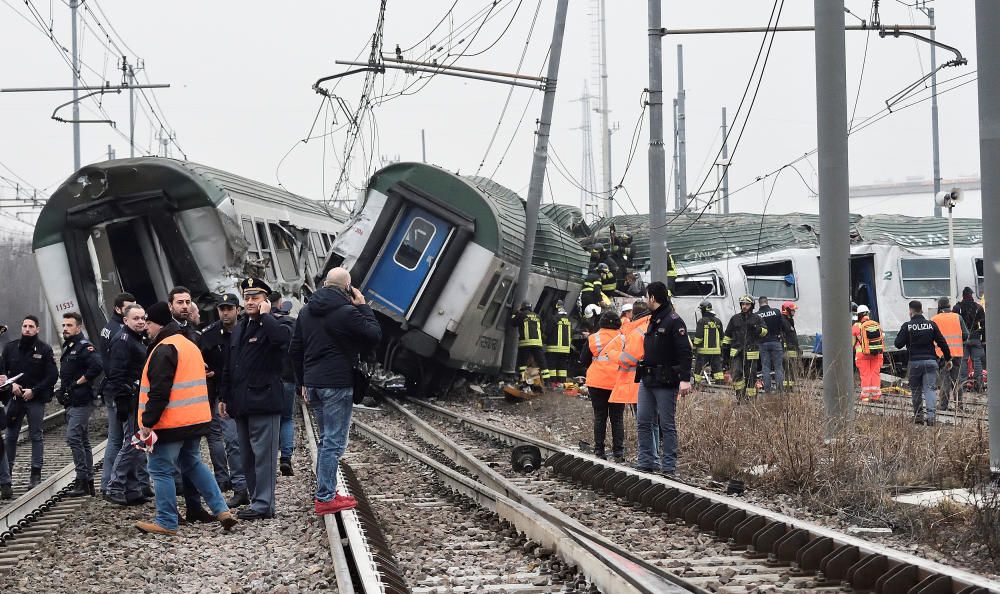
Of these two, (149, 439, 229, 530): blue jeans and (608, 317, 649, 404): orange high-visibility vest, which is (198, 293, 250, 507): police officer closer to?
(149, 439, 229, 530): blue jeans

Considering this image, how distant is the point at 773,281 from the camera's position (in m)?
24.5

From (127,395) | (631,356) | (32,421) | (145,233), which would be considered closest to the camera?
(127,395)

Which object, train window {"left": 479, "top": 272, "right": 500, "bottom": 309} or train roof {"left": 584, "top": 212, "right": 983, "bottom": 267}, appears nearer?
train window {"left": 479, "top": 272, "right": 500, "bottom": 309}

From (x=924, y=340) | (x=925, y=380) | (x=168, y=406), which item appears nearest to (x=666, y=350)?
(x=168, y=406)

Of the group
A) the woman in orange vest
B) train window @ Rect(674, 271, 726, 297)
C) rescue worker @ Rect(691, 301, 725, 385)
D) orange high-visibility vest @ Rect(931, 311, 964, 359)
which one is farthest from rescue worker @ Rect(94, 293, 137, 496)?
train window @ Rect(674, 271, 726, 297)

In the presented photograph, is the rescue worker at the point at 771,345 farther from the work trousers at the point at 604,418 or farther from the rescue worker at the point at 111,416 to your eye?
the rescue worker at the point at 111,416

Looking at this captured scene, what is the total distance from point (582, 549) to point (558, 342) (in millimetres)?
13741

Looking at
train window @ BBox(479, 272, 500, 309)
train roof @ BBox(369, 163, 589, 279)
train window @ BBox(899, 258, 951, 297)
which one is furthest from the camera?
train window @ BBox(899, 258, 951, 297)

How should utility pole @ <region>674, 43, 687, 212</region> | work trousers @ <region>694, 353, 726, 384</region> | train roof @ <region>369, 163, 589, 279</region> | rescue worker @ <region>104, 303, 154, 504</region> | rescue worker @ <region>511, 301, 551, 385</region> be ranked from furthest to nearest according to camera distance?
utility pole @ <region>674, 43, 687, 212</region> → work trousers @ <region>694, 353, 726, 384</region> → rescue worker @ <region>511, 301, 551, 385</region> → train roof @ <region>369, 163, 589, 279</region> → rescue worker @ <region>104, 303, 154, 504</region>

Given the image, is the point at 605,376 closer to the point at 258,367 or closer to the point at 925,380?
the point at 258,367

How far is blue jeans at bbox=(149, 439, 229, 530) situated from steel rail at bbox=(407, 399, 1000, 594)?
316 centimetres

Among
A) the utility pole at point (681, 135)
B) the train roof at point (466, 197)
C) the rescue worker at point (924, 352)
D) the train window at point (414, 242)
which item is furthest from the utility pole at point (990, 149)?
the utility pole at point (681, 135)

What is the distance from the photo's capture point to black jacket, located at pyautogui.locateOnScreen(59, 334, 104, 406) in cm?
1015

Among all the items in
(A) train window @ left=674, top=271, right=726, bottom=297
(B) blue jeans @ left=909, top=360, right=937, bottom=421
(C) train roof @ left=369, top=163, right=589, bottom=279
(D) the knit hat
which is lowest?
(B) blue jeans @ left=909, top=360, right=937, bottom=421
